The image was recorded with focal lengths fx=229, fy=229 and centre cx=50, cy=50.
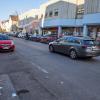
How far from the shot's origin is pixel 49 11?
181ft

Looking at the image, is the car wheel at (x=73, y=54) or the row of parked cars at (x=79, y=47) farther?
the car wheel at (x=73, y=54)

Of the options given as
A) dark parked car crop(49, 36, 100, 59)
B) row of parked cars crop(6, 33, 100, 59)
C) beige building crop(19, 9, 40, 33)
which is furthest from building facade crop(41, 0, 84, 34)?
dark parked car crop(49, 36, 100, 59)

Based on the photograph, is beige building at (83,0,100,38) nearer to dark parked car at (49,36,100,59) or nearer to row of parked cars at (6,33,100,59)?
row of parked cars at (6,33,100,59)

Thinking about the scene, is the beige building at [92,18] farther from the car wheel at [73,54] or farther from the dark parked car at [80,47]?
the car wheel at [73,54]

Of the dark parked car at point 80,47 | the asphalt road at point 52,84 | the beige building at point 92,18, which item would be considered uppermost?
the beige building at point 92,18

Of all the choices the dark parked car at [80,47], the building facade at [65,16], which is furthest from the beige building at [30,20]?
the dark parked car at [80,47]

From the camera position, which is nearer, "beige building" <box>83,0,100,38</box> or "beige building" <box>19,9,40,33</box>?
"beige building" <box>83,0,100,38</box>

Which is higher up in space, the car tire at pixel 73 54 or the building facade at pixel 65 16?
the building facade at pixel 65 16

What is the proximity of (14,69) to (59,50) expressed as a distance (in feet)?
24.1

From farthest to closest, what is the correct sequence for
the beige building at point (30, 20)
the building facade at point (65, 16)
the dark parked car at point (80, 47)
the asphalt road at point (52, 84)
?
the beige building at point (30, 20) < the building facade at point (65, 16) < the dark parked car at point (80, 47) < the asphalt road at point (52, 84)

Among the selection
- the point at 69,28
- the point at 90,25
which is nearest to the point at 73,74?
the point at 90,25

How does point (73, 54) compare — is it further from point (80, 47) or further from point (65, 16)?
point (65, 16)

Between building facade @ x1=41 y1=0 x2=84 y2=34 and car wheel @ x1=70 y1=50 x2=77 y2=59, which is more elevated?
building facade @ x1=41 y1=0 x2=84 y2=34

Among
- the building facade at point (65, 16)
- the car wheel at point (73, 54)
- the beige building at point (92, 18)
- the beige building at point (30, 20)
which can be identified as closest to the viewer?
the car wheel at point (73, 54)
